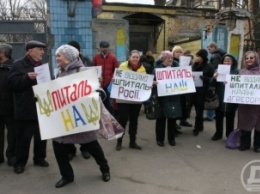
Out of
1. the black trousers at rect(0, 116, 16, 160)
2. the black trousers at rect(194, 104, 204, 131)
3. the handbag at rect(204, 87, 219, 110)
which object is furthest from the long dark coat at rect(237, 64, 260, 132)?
the black trousers at rect(0, 116, 16, 160)

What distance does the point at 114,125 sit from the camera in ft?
14.2

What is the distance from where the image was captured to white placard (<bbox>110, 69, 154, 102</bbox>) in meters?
5.52

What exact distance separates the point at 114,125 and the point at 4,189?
1.61m

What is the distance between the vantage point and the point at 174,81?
5766mm

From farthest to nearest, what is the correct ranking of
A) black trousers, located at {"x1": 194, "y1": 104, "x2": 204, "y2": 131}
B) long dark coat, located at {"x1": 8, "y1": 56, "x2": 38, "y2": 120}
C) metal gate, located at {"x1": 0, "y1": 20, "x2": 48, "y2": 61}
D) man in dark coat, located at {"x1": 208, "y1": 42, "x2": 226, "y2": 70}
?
metal gate, located at {"x1": 0, "y1": 20, "x2": 48, "y2": 61} → man in dark coat, located at {"x1": 208, "y1": 42, "x2": 226, "y2": 70} → black trousers, located at {"x1": 194, "y1": 104, "x2": 204, "y2": 131} → long dark coat, located at {"x1": 8, "y1": 56, "x2": 38, "y2": 120}

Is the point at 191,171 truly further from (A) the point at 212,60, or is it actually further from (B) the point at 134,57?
(A) the point at 212,60

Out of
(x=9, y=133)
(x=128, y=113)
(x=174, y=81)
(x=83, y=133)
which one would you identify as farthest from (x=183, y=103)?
(x=9, y=133)

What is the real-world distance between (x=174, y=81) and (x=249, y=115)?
138 centimetres

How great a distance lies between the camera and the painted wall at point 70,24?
28.0ft

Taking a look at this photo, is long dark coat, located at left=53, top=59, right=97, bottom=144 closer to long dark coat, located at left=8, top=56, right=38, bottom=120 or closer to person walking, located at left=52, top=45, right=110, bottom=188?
person walking, located at left=52, top=45, right=110, bottom=188

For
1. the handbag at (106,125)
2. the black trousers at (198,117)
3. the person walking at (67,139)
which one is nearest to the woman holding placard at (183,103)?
the black trousers at (198,117)

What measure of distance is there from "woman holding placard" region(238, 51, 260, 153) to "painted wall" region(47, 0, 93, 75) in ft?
14.8

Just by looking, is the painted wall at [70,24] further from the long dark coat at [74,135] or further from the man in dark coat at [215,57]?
the long dark coat at [74,135]

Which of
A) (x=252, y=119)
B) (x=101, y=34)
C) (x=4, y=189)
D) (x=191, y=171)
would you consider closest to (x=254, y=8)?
(x=101, y=34)
